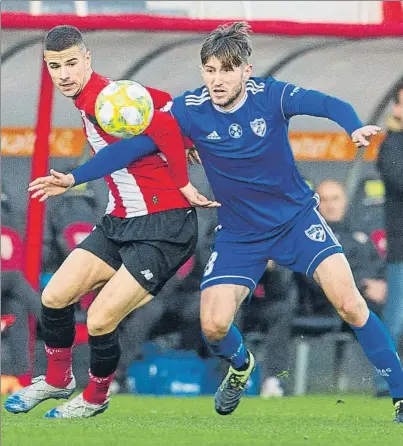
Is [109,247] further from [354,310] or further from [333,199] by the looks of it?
[333,199]

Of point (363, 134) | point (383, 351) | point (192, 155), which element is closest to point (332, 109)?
point (363, 134)

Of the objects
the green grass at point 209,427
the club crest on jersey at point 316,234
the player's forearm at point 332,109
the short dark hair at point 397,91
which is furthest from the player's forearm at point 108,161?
the short dark hair at point 397,91

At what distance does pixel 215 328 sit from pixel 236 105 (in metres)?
1.25

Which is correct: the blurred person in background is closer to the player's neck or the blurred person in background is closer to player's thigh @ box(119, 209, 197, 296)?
player's thigh @ box(119, 209, 197, 296)

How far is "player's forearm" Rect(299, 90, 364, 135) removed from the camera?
855 centimetres

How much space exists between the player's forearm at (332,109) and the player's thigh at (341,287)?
79 cm

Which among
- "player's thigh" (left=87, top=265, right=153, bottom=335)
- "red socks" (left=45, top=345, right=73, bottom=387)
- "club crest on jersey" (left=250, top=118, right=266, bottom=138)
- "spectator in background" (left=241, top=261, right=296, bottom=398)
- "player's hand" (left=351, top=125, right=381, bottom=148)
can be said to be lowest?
"spectator in background" (left=241, top=261, right=296, bottom=398)

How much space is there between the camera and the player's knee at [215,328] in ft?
29.8

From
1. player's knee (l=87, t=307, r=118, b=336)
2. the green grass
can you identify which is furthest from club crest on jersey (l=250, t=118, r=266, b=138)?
the green grass

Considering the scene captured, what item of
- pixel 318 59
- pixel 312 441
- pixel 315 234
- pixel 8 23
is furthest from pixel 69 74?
pixel 318 59

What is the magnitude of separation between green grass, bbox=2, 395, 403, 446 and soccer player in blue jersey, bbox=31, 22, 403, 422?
1.61 feet

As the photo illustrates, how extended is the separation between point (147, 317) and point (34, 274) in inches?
36.7

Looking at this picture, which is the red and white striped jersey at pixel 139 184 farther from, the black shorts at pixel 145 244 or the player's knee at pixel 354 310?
the player's knee at pixel 354 310

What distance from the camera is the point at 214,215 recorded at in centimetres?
1250
